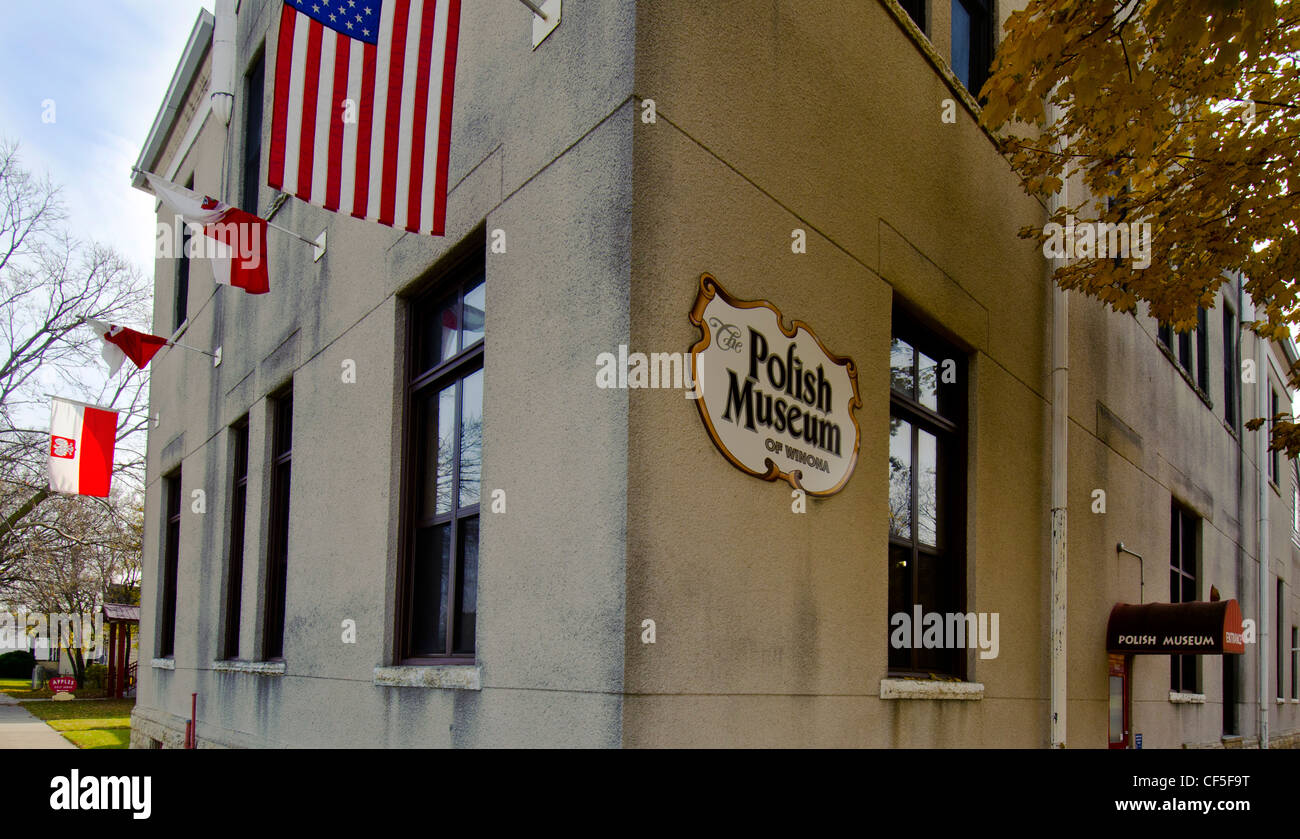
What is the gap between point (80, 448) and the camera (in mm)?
14453

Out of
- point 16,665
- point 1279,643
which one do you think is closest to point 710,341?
point 1279,643

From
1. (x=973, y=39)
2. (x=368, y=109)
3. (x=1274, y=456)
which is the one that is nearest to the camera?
(x=368, y=109)

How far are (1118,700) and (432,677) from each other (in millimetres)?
7792

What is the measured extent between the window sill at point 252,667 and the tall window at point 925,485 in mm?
4873

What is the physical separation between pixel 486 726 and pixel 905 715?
272cm

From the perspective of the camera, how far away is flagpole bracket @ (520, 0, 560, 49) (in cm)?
532

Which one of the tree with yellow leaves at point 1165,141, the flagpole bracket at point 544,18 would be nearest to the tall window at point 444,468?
the flagpole bracket at point 544,18

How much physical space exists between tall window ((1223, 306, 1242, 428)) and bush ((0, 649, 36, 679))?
178ft

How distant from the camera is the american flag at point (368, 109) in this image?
216 inches

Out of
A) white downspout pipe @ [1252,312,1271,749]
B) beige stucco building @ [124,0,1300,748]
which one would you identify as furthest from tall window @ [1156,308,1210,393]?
beige stucco building @ [124,0,1300,748]

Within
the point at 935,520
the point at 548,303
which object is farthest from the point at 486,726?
the point at 935,520

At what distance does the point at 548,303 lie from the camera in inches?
201

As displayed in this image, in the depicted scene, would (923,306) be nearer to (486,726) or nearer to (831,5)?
(831,5)

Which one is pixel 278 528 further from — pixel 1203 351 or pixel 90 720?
pixel 90 720
